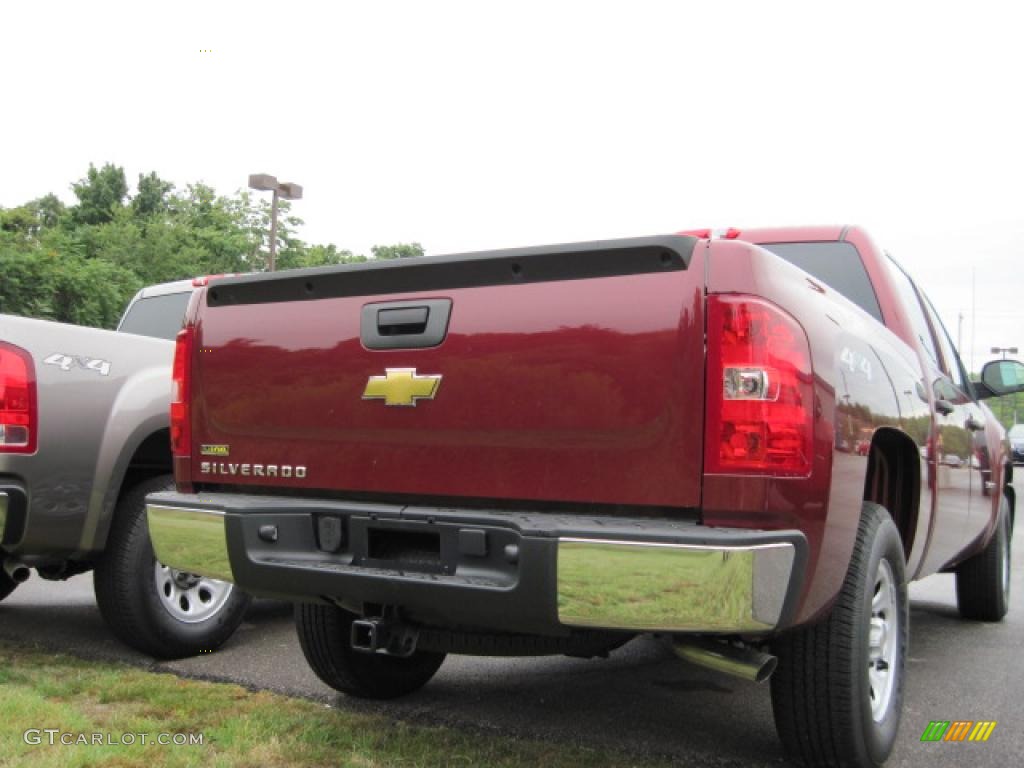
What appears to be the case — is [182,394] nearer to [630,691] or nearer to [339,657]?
[339,657]

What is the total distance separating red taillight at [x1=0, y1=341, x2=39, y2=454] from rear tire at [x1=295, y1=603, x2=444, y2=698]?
131 centimetres

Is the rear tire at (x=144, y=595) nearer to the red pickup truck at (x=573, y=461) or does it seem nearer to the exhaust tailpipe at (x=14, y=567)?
the exhaust tailpipe at (x=14, y=567)

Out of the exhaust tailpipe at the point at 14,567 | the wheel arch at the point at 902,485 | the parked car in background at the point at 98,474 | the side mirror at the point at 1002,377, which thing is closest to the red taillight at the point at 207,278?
the parked car in background at the point at 98,474

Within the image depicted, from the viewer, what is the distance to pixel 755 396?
2443 millimetres

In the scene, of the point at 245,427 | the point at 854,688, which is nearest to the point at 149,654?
the point at 245,427

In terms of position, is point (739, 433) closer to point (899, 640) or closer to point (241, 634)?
point (899, 640)

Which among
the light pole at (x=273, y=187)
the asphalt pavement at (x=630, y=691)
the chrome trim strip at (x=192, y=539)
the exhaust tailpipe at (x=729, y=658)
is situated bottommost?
the asphalt pavement at (x=630, y=691)

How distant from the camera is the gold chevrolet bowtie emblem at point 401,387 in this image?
2848 millimetres

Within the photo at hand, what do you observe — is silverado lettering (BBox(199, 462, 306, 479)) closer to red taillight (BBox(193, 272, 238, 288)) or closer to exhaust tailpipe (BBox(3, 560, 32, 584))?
red taillight (BBox(193, 272, 238, 288))

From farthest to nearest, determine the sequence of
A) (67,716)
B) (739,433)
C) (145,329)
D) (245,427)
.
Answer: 1. (145,329)
2. (67,716)
3. (245,427)
4. (739,433)

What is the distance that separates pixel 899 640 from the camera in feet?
10.8

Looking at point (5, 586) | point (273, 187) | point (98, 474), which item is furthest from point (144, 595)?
point (273, 187)

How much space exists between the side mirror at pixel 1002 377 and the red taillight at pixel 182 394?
4078 millimetres

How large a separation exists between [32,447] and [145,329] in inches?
115
